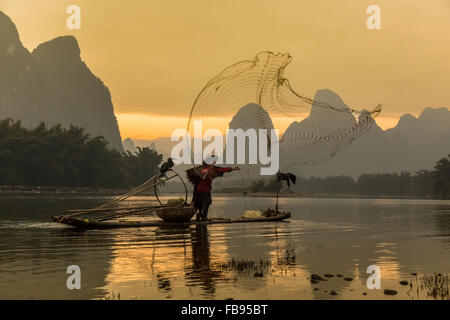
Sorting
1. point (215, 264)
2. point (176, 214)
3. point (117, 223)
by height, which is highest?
point (176, 214)

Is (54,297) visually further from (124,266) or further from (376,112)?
(376,112)

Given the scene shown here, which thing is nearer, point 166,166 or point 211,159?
point 166,166

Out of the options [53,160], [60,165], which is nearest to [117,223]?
[53,160]

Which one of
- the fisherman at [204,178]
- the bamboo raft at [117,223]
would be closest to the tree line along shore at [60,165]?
the fisherman at [204,178]

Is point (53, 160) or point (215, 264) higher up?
point (53, 160)

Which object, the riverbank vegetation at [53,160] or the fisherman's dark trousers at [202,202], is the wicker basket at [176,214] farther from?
the riverbank vegetation at [53,160]

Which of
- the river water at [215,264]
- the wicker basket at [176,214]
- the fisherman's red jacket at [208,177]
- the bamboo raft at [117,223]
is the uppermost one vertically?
the fisherman's red jacket at [208,177]

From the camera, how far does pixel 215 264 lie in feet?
49.2

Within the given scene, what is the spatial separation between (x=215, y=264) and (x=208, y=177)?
1226cm

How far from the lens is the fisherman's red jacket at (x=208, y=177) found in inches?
1059

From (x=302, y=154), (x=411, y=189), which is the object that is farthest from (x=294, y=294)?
(x=411, y=189)

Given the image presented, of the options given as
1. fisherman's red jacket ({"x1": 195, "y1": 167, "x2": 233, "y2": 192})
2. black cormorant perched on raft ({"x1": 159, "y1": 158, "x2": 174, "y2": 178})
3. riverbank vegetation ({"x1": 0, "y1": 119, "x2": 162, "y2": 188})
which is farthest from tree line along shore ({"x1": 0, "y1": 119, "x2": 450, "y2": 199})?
black cormorant perched on raft ({"x1": 159, "y1": 158, "x2": 174, "y2": 178})

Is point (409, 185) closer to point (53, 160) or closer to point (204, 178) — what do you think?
point (53, 160)

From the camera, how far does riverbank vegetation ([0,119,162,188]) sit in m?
103
